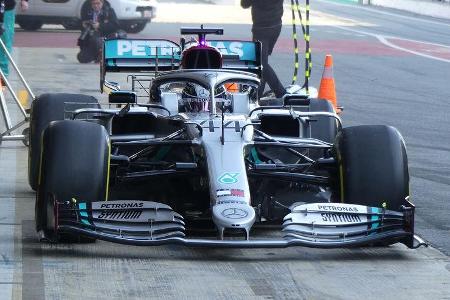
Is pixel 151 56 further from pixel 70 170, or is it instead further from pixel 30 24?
pixel 30 24

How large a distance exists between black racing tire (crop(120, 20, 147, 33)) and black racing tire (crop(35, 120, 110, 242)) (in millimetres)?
22735

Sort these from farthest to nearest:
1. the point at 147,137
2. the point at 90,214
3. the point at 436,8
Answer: the point at 436,8, the point at 147,137, the point at 90,214

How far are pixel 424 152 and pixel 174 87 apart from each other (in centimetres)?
433

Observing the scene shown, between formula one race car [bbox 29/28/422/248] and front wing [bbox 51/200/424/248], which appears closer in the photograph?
front wing [bbox 51/200/424/248]

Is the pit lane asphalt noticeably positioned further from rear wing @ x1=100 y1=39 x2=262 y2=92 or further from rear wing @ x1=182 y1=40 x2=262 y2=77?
rear wing @ x1=182 y1=40 x2=262 y2=77

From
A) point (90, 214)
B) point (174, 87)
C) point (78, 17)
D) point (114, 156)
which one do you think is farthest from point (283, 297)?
point (78, 17)

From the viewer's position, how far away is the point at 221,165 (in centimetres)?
859

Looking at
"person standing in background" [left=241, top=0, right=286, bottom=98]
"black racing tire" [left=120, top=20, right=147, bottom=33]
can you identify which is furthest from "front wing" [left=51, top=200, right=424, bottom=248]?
"black racing tire" [left=120, top=20, right=147, bottom=33]

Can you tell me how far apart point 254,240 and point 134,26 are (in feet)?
78.5

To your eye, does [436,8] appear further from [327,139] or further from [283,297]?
[283,297]

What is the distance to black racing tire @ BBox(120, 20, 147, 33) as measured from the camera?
103ft

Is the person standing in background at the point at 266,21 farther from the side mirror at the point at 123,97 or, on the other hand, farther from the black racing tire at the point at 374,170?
the black racing tire at the point at 374,170

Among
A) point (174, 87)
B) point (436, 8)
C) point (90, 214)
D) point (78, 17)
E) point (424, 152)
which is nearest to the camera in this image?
point (90, 214)

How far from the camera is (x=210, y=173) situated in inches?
336
